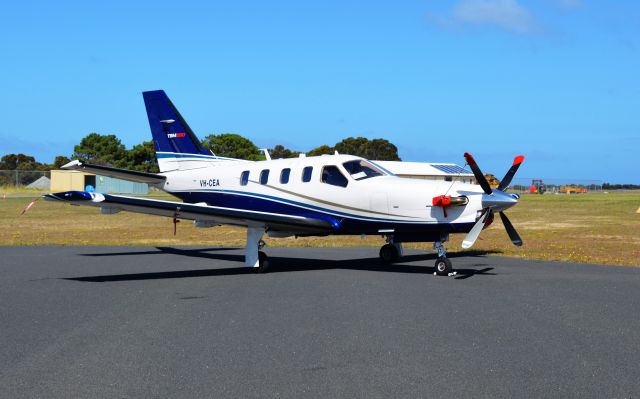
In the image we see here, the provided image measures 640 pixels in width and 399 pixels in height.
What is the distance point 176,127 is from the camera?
21.5 m

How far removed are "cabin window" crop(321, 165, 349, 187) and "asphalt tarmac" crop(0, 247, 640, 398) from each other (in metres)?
1.96

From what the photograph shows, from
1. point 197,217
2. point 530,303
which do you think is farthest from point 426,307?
point 197,217

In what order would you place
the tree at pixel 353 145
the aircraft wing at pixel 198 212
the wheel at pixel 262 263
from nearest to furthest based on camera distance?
the aircraft wing at pixel 198 212, the wheel at pixel 262 263, the tree at pixel 353 145

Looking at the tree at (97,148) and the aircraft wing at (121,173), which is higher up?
the tree at (97,148)

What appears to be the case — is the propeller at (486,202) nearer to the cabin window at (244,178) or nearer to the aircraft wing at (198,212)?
the aircraft wing at (198,212)

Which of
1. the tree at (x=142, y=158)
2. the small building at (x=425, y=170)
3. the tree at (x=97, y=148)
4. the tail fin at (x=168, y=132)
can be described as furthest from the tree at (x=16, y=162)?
the tail fin at (x=168, y=132)

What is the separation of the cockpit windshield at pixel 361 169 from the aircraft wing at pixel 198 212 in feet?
4.08

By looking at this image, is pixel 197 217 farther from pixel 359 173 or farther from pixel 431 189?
pixel 431 189

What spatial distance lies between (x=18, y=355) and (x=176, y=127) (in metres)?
14.4

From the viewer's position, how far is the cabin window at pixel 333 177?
1666cm

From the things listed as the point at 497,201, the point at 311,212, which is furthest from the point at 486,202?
the point at 311,212

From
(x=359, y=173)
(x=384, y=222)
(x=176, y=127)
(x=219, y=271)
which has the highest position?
(x=176, y=127)

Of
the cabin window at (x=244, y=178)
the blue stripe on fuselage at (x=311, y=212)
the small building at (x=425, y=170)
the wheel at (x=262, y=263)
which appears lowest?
the wheel at (x=262, y=263)

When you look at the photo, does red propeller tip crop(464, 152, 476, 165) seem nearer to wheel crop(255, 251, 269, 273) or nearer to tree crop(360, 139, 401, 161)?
wheel crop(255, 251, 269, 273)
